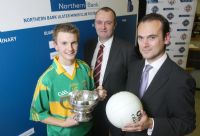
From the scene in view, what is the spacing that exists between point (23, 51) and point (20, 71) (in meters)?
0.20

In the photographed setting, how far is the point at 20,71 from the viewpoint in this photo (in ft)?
6.65

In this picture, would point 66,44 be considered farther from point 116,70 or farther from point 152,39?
point 116,70

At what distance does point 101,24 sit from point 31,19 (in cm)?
72

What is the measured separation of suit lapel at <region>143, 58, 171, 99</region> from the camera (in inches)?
53.6

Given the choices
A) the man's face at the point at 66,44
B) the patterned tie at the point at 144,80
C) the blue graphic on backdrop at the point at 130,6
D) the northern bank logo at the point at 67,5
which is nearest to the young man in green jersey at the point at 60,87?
the man's face at the point at 66,44

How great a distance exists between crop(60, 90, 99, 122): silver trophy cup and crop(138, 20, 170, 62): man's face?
0.48m

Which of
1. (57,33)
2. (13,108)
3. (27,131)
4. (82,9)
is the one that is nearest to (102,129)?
(27,131)

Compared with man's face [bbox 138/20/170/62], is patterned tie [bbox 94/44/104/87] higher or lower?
lower

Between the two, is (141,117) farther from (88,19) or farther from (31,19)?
(88,19)

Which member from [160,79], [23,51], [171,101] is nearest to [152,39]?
[160,79]

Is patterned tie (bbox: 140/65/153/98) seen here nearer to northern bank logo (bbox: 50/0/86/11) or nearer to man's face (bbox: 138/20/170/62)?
man's face (bbox: 138/20/170/62)

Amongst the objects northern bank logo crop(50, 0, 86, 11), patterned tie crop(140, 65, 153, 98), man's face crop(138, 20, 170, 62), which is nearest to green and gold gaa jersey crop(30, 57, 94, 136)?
patterned tie crop(140, 65, 153, 98)

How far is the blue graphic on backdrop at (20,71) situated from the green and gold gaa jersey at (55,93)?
0.52 meters

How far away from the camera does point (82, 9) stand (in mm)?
2637
